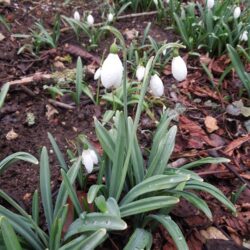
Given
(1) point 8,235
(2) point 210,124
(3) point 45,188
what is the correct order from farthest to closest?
(2) point 210,124 < (3) point 45,188 < (1) point 8,235

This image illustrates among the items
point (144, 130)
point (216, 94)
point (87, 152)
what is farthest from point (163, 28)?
point (87, 152)

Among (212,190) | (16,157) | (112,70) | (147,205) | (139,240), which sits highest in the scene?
(112,70)

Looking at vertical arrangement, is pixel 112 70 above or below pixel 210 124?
above

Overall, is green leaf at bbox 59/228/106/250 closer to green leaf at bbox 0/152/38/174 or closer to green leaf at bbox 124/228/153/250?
green leaf at bbox 124/228/153/250

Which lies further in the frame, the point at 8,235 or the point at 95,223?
the point at 95,223

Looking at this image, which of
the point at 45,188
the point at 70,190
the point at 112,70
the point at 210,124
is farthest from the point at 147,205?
the point at 210,124

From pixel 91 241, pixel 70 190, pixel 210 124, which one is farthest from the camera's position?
pixel 210 124

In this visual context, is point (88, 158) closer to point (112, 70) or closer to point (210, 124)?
point (112, 70)

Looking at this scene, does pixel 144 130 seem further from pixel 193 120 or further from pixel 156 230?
pixel 156 230
